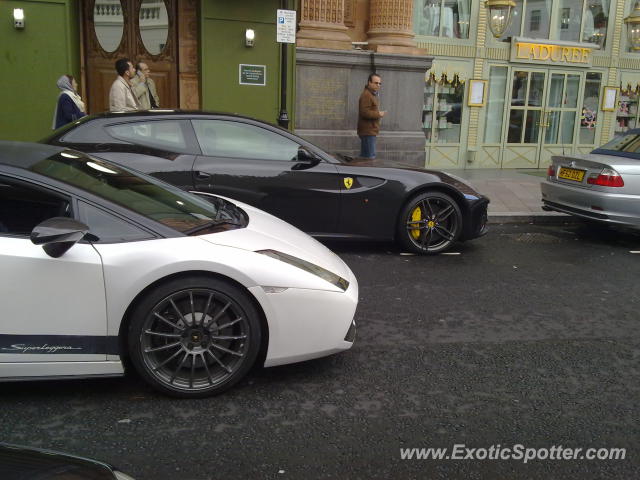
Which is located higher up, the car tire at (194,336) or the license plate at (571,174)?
the license plate at (571,174)

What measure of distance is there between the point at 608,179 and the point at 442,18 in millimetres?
8214

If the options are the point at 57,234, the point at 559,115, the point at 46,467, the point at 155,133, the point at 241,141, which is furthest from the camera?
the point at 559,115

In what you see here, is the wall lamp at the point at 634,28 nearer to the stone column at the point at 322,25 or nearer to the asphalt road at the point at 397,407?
the stone column at the point at 322,25

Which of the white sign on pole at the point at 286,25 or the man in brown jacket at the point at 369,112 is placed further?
the man in brown jacket at the point at 369,112

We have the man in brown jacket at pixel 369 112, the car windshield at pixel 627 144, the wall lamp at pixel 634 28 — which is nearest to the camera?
the car windshield at pixel 627 144

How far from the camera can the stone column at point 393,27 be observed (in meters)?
13.0

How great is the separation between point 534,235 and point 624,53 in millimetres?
10373

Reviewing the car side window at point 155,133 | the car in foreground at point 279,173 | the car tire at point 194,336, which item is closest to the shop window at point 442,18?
the car in foreground at point 279,173

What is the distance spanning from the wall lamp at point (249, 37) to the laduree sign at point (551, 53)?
6623mm

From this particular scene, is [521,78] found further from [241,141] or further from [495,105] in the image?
[241,141]

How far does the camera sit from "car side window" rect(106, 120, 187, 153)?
6.45m

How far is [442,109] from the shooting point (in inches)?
599

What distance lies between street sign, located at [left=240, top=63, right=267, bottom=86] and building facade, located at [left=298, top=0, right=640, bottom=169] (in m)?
2.31

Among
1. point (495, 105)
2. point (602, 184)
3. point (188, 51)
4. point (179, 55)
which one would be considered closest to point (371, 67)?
point (188, 51)
